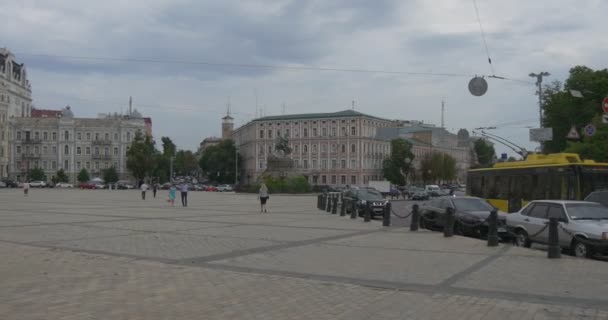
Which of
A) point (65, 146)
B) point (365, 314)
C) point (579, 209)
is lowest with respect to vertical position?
point (365, 314)

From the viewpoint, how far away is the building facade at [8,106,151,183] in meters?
120

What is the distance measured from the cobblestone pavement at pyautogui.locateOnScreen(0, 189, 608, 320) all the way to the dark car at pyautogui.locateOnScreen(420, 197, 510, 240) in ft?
6.37

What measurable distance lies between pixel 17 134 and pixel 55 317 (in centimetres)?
12574

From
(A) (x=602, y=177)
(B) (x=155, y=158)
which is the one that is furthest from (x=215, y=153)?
(A) (x=602, y=177)

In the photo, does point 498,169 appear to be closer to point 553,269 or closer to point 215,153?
point 553,269

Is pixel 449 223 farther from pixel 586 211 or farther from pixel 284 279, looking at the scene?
pixel 284 279

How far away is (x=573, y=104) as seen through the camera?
177ft

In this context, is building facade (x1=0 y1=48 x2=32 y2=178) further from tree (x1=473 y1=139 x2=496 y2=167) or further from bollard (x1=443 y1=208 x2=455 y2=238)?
tree (x1=473 y1=139 x2=496 y2=167)

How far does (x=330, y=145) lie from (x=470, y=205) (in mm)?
96321

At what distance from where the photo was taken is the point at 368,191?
1315 inches

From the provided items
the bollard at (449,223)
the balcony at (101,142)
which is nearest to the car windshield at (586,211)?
the bollard at (449,223)

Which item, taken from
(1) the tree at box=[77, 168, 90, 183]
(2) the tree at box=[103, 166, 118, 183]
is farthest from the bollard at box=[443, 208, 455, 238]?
(1) the tree at box=[77, 168, 90, 183]

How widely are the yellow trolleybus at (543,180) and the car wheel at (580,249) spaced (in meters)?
→ 9.25

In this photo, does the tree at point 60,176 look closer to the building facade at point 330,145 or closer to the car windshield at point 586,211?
the building facade at point 330,145
